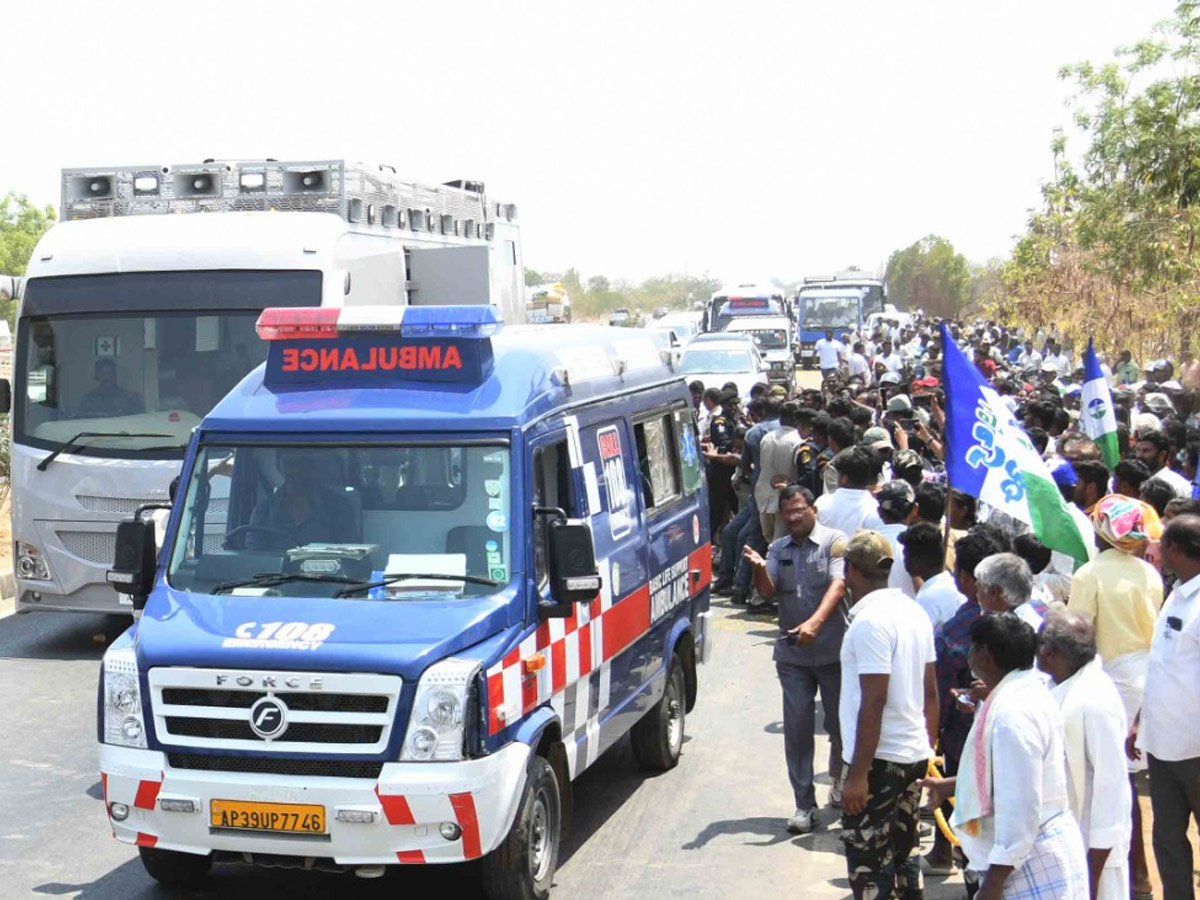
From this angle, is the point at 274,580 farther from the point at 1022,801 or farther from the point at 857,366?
the point at 857,366

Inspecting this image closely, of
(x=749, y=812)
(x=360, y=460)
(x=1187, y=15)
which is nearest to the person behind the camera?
(x=360, y=460)

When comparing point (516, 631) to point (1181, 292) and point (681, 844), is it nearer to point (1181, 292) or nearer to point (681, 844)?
point (681, 844)

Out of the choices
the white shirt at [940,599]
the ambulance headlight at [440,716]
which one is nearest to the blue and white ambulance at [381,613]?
the ambulance headlight at [440,716]

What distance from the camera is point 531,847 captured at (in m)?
A: 6.48

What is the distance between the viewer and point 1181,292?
72.3 feet

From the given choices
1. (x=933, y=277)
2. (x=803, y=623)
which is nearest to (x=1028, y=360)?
(x=803, y=623)

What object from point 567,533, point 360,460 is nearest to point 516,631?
point 567,533

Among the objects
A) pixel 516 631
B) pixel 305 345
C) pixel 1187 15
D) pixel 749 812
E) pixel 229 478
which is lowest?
pixel 749 812

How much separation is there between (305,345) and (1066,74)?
23906mm

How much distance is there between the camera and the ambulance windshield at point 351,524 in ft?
21.6

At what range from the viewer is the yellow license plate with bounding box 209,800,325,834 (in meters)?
5.95

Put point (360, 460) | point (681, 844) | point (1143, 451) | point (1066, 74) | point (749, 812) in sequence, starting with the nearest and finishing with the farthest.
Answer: point (360, 460) < point (681, 844) < point (749, 812) < point (1143, 451) < point (1066, 74)

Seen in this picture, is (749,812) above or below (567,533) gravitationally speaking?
below

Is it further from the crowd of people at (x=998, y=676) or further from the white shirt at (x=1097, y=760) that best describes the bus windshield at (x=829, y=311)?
the white shirt at (x=1097, y=760)
